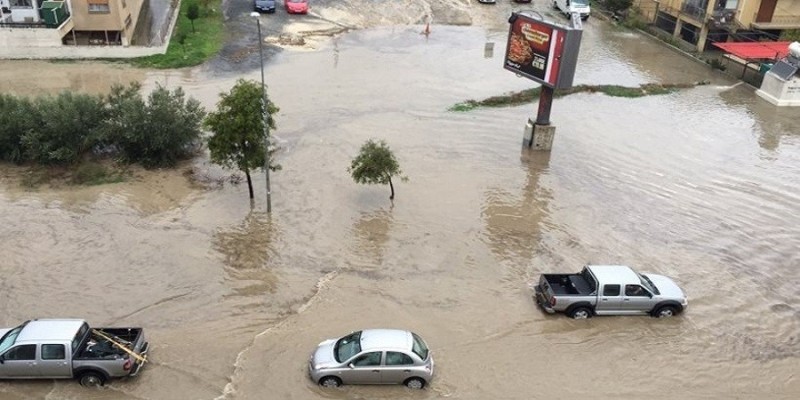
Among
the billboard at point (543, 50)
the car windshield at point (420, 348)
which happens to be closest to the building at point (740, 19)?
the billboard at point (543, 50)

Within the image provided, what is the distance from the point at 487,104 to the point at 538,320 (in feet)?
61.0

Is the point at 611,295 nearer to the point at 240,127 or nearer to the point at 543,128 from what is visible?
the point at 543,128

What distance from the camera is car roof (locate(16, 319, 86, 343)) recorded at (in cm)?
1445

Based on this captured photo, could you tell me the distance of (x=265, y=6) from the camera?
158ft

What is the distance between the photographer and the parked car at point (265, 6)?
1896 inches

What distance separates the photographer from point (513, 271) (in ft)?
66.1

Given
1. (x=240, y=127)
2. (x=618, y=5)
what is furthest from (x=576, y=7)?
(x=240, y=127)

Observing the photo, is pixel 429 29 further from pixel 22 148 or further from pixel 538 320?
pixel 538 320

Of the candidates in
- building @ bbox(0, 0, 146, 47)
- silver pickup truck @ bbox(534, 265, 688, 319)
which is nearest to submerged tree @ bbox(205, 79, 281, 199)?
silver pickup truck @ bbox(534, 265, 688, 319)

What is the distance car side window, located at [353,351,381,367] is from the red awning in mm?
34766

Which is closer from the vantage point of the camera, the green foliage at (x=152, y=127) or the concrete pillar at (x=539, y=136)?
the green foliage at (x=152, y=127)

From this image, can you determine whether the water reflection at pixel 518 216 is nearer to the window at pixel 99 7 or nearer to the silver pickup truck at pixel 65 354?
the silver pickup truck at pixel 65 354

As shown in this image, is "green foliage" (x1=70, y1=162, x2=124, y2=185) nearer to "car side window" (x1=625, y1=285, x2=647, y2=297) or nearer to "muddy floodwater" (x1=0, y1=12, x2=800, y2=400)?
"muddy floodwater" (x1=0, y1=12, x2=800, y2=400)

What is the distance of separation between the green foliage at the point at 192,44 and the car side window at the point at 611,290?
28401mm
